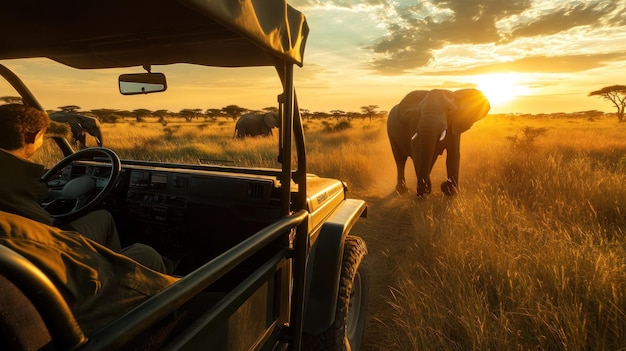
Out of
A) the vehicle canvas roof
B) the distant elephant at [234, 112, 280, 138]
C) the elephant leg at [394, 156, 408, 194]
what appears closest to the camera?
the vehicle canvas roof

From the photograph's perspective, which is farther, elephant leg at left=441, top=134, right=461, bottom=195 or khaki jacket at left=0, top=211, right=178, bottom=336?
elephant leg at left=441, top=134, right=461, bottom=195

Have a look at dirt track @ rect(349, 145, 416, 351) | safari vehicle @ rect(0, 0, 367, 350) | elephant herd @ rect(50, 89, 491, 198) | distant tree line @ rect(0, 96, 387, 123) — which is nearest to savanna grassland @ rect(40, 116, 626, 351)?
dirt track @ rect(349, 145, 416, 351)

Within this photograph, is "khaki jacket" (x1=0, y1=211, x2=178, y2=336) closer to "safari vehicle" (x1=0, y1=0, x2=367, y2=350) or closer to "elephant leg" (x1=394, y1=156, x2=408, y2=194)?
"safari vehicle" (x1=0, y1=0, x2=367, y2=350)

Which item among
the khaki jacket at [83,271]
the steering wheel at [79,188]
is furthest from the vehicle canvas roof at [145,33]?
the khaki jacket at [83,271]

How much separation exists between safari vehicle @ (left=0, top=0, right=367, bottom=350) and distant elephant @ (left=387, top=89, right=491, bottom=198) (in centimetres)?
485

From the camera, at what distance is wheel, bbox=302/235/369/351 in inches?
90.9

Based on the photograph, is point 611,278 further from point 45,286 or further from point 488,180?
point 488,180

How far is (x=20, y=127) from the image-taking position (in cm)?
180

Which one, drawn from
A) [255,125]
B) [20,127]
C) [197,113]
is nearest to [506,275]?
[20,127]

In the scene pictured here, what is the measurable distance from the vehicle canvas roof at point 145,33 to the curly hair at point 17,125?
52 cm

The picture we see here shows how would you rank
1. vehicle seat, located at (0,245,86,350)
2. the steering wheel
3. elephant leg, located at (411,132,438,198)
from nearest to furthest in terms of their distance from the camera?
vehicle seat, located at (0,245,86,350)
the steering wheel
elephant leg, located at (411,132,438,198)

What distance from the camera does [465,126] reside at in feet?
27.6

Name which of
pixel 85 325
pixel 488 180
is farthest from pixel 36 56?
pixel 488 180

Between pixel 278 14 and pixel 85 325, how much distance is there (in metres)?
1.27
